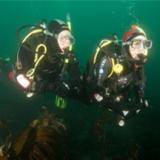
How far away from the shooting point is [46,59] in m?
7.52

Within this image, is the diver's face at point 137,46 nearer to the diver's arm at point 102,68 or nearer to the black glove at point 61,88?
the diver's arm at point 102,68

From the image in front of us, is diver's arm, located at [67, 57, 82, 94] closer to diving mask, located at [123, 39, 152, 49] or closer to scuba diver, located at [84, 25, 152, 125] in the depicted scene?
scuba diver, located at [84, 25, 152, 125]

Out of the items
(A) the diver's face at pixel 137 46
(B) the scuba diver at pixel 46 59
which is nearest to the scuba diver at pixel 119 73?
(A) the diver's face at pixel 137 46

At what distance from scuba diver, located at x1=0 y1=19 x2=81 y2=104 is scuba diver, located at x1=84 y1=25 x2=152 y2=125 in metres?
0.60

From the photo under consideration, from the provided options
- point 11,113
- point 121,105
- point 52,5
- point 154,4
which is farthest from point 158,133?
point 52,5

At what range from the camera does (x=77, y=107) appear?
14.2m

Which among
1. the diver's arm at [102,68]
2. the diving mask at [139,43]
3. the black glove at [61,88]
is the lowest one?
the black glove at [61,88]

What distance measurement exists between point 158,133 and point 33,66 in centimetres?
521

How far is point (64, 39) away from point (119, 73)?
4.61ft

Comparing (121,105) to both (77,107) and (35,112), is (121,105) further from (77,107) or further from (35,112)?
(77,107)

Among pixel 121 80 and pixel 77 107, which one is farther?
pixel 77 107

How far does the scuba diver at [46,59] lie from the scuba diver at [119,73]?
60 cm

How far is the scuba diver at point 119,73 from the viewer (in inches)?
287

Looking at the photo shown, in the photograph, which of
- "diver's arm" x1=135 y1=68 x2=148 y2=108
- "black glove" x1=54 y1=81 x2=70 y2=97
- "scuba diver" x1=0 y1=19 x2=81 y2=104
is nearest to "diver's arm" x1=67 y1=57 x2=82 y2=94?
"scuba diver" x1=0 y1=19 x2=81 y2=104
